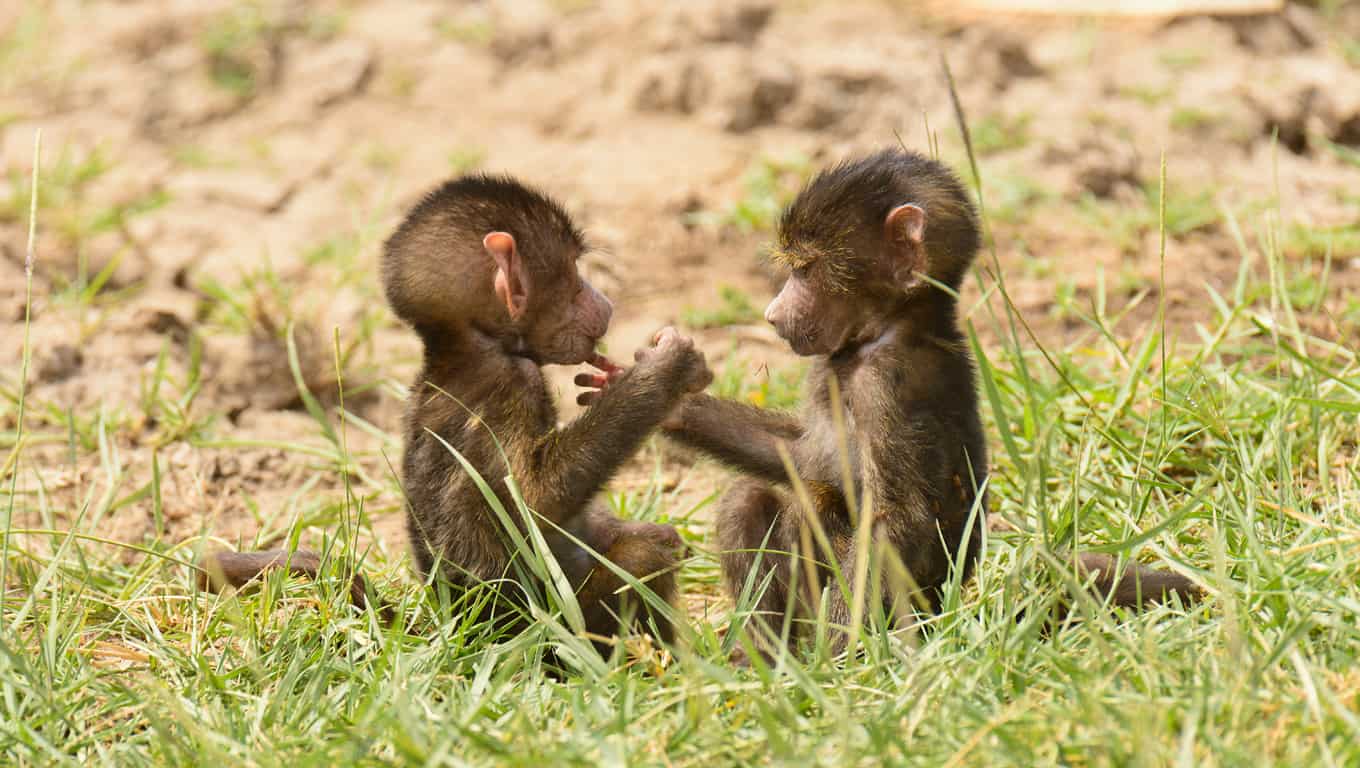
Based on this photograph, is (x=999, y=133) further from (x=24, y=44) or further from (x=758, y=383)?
(x=24, y=44)

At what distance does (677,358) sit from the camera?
4156 mm

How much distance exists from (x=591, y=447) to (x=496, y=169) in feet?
14.0

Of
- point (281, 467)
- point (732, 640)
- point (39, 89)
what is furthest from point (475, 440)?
point (39, 89)

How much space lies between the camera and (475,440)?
4.03m

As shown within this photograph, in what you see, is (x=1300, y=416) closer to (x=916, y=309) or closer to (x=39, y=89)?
(x=916, y=309)

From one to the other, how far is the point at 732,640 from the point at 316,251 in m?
4.09

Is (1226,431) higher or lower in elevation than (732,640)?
higher

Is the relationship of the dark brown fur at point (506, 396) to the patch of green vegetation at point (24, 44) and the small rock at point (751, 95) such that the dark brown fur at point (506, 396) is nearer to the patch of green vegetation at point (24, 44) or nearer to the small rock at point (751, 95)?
the small rock at point (751, 95)

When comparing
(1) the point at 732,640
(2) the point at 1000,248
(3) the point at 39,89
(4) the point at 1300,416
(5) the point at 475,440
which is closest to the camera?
(1) the point at 732,640

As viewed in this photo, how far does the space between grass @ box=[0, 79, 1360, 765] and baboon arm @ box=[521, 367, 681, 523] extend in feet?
0.46

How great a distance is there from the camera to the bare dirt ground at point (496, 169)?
5.73 m

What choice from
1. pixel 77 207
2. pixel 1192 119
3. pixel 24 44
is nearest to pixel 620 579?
pixel 77 207

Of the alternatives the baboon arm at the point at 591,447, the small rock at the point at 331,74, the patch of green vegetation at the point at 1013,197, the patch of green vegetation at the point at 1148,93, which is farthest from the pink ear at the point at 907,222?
the small rock at the point at 331,74

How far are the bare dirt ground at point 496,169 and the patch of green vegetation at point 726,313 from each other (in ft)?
0.22
